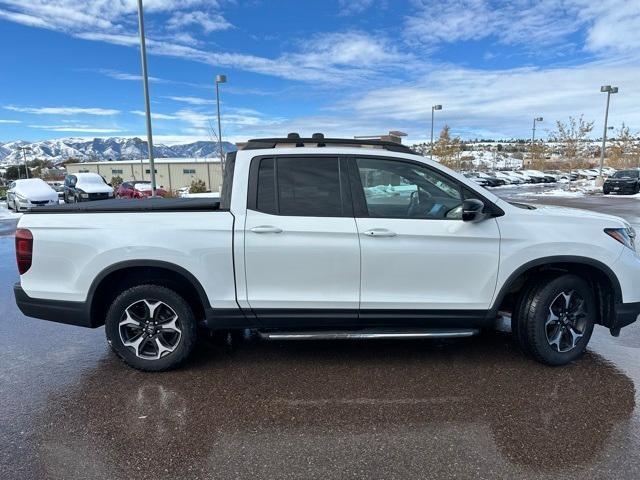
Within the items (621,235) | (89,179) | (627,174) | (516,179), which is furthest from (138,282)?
(516,179)

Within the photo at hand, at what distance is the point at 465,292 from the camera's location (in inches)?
148

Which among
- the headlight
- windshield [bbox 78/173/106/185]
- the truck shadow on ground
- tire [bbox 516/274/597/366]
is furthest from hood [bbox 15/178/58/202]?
the headlight

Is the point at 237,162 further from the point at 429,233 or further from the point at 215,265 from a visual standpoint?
the point at 429,233

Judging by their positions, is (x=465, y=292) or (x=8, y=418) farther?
(x=465, y=292)

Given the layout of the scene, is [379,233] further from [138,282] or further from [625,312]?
[625,312]

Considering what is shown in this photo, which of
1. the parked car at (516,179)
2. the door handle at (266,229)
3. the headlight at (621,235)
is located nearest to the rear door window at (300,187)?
the door handle at (266,229)

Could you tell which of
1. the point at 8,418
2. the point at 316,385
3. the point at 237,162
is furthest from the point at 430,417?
the point at 8,418

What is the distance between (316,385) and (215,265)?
124cm

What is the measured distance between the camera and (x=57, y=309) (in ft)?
12.4

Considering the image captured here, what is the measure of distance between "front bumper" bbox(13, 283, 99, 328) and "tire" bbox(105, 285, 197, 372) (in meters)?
0.18

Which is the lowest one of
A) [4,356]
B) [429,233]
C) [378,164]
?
[4,356]

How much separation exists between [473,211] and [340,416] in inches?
70.7

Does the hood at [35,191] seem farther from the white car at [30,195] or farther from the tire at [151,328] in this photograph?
the tire at [151,328]

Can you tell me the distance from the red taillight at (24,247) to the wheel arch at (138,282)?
0.57m
